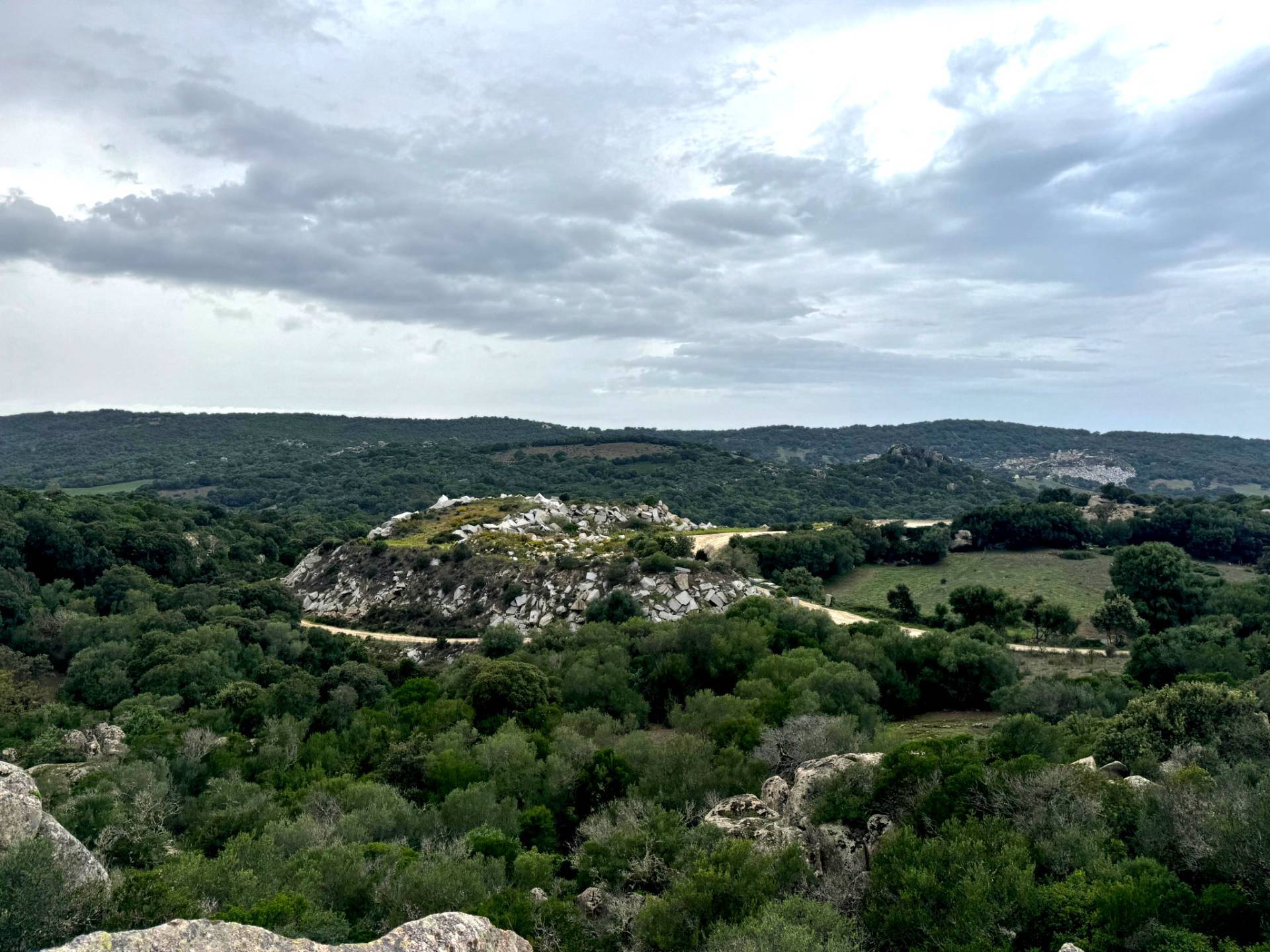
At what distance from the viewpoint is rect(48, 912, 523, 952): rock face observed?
839cm

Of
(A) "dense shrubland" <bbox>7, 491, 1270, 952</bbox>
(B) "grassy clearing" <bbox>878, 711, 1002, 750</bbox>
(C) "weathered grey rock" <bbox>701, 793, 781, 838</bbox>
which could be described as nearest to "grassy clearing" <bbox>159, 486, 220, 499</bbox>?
(A) "dense shrubland" <bbox>7, 491, 1270, 952</bbox>

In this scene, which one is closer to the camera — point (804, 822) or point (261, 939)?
point (261, 939)

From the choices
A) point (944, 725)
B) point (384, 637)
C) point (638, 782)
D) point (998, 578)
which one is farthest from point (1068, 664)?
point (384, 637)

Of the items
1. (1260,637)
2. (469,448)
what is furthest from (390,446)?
(1260,637)

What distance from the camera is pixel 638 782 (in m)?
23.5

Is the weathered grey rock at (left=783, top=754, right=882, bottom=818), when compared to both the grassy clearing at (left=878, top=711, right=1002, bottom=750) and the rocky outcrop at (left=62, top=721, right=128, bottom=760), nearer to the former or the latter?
the grassy clearing at (left=878, top=711, right=1002, bottom=750)

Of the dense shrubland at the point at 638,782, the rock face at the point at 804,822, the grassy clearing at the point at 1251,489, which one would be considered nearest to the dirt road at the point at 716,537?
the dense shrubland at the point at 638,782

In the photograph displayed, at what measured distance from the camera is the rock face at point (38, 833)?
12.2m

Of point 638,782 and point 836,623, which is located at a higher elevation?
point 638,782

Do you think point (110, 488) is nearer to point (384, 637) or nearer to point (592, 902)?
point (384, 637)

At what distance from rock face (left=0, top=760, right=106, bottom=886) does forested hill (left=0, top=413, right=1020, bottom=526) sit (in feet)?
357

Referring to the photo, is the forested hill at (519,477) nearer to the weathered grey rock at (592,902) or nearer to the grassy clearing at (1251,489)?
the grassy clearing at (1251,489)

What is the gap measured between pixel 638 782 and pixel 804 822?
279 inches

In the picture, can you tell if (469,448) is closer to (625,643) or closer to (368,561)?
(368,561)
